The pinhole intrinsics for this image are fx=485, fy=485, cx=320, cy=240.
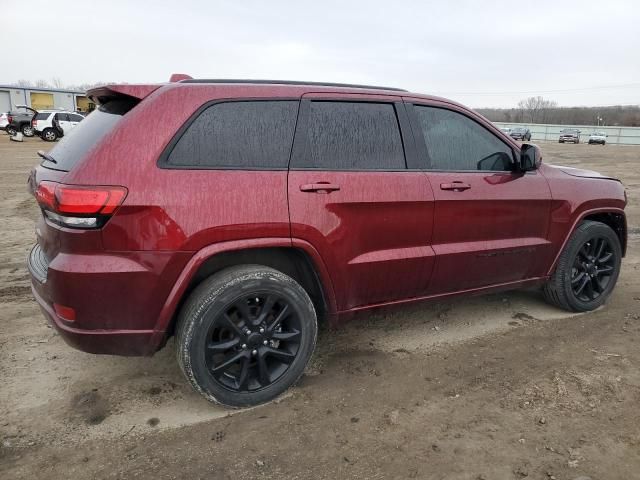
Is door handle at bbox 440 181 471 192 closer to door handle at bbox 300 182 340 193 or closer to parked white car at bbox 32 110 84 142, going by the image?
door handle at bbox 300 182 340 193

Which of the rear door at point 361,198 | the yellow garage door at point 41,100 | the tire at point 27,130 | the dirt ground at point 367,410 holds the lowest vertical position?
the dirt ground at point 367,410

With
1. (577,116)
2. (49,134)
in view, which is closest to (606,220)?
(49,134)

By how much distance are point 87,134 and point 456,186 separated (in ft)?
7.55

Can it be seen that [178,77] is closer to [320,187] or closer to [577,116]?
[320,187]

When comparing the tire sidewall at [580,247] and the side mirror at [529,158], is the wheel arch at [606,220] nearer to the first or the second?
the tire sidewall at [580,247]

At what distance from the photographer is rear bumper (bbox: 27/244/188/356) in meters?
2.38

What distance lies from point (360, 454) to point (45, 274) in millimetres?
1879

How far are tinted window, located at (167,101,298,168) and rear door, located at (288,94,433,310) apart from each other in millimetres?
94

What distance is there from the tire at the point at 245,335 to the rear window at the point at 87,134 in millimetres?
941

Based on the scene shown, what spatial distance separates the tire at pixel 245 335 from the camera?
2.57 m

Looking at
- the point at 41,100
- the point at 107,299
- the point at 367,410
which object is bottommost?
the point at 367,410

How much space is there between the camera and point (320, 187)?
2.80 m

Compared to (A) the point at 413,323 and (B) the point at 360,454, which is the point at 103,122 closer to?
(B) the point at 360,454

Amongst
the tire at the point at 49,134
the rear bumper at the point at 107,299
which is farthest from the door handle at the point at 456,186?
the tire at the point at 49,134
